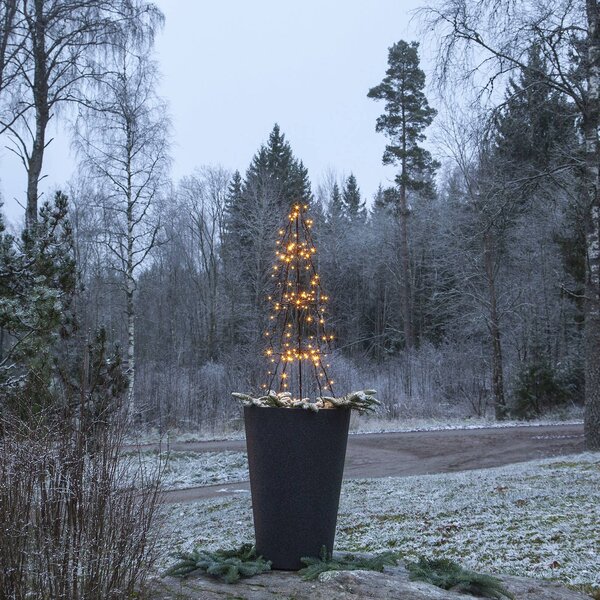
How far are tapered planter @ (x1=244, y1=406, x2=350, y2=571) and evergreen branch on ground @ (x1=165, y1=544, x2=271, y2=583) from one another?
0.14 m

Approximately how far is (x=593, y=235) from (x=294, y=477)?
8.83 metres

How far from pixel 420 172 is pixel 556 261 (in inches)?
299

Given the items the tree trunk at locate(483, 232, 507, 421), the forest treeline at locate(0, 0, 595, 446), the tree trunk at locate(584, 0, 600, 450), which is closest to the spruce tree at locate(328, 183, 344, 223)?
the forest treeline at locate(0, 0, 595, 446)

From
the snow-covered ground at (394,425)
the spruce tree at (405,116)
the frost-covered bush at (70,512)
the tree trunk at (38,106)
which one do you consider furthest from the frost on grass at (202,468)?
the spruce tree at (405,116)

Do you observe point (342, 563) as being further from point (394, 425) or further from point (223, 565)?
point (394, 425)

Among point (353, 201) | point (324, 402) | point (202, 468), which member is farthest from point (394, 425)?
point (353, 201)

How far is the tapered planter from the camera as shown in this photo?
394 centimetres

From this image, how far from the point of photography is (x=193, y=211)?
3769 cm

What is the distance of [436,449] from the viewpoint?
1323cm

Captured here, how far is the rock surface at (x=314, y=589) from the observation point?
3398 mm

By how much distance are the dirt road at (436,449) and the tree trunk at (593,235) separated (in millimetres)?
1096

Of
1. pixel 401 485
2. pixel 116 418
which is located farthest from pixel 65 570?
pixel 401 485

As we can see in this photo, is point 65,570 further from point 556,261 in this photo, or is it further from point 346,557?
point 556,261

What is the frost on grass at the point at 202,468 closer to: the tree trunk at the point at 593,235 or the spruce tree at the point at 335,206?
the tree trunk at the point at 593,235
